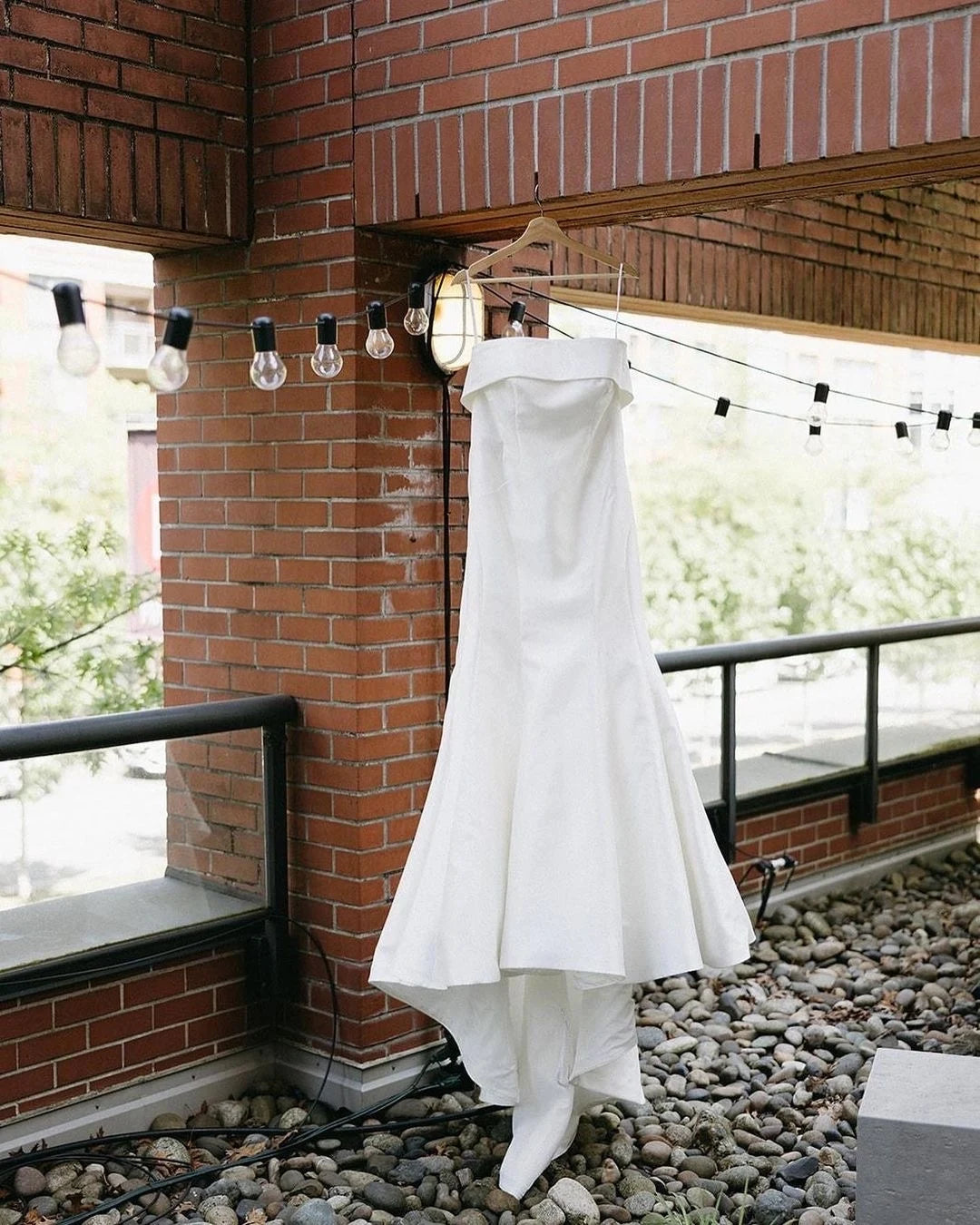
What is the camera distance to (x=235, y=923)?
14.5ft

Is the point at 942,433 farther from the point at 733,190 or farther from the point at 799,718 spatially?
Answer: the point at 733,190

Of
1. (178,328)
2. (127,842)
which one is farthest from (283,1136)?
(178,328)

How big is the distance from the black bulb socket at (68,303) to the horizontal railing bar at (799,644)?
11.2ft

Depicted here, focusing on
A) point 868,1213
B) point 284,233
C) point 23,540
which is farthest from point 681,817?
point 23,540

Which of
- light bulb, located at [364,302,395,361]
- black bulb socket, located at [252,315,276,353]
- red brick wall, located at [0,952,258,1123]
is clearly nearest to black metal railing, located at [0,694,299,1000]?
red brick wall, located at [0,952,258,1123]

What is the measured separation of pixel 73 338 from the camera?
8.18 ft

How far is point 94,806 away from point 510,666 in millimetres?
1366

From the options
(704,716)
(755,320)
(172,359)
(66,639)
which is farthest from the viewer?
(66,639)

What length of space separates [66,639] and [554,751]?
5140mm

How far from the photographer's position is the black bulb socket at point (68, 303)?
2.55 meters

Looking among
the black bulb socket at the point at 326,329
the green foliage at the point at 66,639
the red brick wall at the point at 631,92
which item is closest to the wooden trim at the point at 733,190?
the red brick wall at the point at 631,92

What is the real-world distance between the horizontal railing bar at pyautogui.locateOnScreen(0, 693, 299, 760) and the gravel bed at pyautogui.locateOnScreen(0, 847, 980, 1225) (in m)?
1.12

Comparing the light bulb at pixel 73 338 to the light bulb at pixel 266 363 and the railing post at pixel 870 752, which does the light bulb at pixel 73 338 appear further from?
the railing post at pixel 870 752

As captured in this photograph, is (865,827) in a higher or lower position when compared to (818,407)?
lower
